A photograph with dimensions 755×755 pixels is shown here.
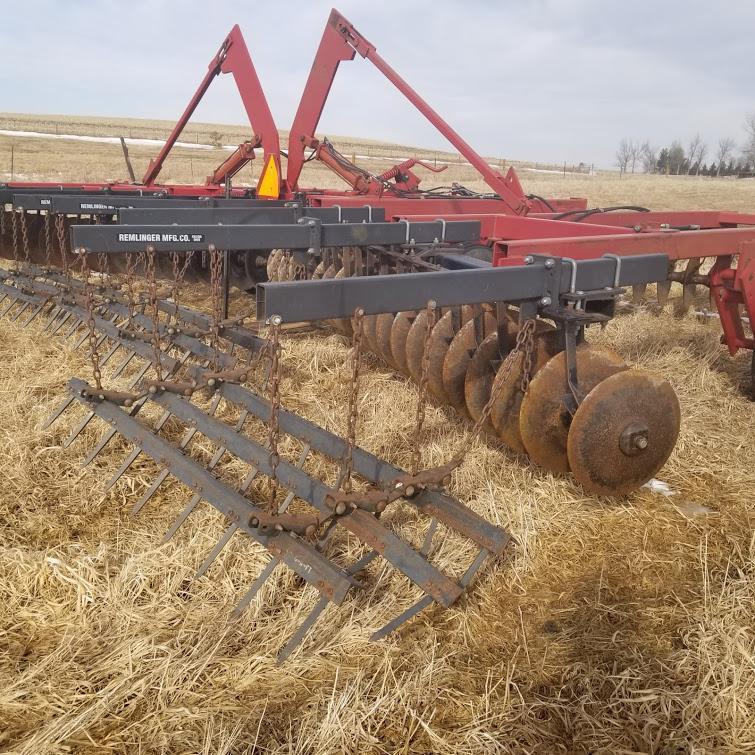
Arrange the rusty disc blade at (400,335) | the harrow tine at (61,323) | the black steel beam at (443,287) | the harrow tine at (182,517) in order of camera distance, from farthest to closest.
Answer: the harrow tine at (61,323) → the rusty disc blade at (400,335) → the harrow tine at (182,517) → the black steel beam at (443,287)

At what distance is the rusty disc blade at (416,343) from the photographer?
361 cm

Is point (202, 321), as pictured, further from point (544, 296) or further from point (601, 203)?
point (601, 203)

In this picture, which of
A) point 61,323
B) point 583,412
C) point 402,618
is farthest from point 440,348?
point 61,323

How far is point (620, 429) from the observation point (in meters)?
2.47

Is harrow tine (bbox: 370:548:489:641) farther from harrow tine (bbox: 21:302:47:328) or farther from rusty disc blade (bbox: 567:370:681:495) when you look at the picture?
harrow tine (bbox: 21:302:47:328)

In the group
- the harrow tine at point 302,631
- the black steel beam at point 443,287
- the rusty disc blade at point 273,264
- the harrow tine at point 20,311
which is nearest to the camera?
the black steel beam at point 443,287

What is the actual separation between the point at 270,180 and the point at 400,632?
538cm

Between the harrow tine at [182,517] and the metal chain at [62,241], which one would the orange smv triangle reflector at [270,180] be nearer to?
the metal chain at [62,241]

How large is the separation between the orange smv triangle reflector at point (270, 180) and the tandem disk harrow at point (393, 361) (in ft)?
4.70

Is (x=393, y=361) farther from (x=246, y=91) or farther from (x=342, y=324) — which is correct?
(x=246, y=91)

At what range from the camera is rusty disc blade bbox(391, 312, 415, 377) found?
3.80 meters

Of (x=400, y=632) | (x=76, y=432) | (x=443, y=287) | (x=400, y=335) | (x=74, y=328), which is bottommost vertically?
(x=400, y=632)

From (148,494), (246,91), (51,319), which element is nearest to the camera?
(148,494)

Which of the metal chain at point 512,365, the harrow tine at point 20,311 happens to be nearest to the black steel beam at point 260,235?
the metal chain at point 512,365
